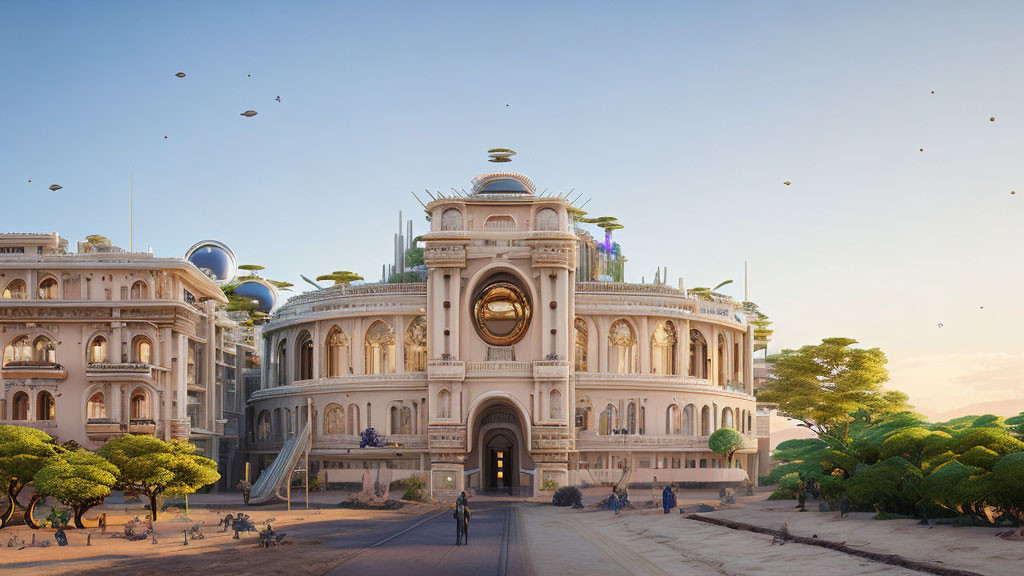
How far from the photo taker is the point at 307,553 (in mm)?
42750

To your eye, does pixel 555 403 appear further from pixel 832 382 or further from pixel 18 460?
pixel 18 460

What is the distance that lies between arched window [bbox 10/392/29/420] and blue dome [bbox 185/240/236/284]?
39591mm

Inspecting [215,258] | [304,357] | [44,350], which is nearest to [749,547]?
[44,350]

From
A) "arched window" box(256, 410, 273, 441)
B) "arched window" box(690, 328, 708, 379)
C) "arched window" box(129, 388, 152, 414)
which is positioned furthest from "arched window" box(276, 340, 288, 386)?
"arched window" box(690, 328, 708, 379)

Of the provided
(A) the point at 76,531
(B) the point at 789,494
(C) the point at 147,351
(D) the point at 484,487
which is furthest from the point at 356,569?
(D) the point at 484,487

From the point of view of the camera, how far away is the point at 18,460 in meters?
52.8

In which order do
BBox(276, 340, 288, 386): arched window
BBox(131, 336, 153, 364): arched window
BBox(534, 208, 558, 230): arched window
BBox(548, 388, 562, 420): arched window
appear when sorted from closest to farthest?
BBox(131, 336, 153, 364): arched window
BBox(548, 388, 562, 420): arched window
BBox(534, 208, 558, 230): arched window
BBox(276, 340, 288, 386): arched window

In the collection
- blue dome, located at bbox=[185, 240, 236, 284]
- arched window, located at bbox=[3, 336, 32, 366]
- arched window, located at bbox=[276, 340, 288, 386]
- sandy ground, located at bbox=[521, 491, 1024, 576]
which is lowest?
sandy ground, located at bbox=[521, 491, 1024, 576]

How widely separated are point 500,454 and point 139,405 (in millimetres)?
28886

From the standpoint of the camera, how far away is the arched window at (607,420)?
285ft

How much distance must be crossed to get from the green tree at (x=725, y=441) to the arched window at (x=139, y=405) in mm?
42823

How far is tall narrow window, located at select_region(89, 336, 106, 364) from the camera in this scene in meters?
74.4

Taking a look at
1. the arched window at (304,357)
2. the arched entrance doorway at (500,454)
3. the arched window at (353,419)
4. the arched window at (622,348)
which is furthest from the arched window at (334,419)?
the arched window at (622,348)

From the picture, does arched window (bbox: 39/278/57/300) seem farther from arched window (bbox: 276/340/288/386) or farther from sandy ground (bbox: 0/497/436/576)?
arched window (bbox: 276/340/288/386)
